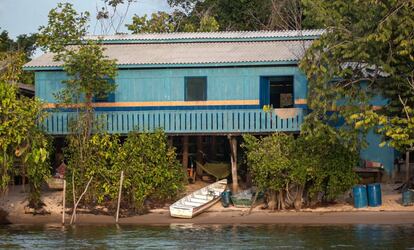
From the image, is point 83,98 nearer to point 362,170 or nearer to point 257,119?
point 257,119

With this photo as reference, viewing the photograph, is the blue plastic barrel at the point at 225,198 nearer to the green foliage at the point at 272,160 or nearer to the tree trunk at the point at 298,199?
the green foliage at the point at 272,160

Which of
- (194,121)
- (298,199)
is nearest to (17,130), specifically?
(194,121)

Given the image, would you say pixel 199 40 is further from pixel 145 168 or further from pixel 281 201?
pixel 281 201

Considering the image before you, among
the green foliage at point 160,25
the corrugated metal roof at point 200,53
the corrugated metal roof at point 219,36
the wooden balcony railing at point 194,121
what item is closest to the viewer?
the wooden balcony railing at point 194,121

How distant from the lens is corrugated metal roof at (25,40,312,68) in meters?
31.8

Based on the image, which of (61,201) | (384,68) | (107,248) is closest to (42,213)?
(61,201)

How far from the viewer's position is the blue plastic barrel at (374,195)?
29172 mm

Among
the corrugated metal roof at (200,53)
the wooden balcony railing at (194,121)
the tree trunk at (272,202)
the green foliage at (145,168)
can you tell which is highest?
the corrugated metal roof at (200,53)

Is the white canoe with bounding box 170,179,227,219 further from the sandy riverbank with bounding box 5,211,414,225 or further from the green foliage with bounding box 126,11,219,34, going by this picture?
the green foliage with bounding box 126,11,219,34

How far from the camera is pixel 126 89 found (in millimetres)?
32219

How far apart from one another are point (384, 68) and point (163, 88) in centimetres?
985

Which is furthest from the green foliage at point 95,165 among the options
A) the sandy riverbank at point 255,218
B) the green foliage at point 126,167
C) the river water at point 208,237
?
the river water at point 208,237

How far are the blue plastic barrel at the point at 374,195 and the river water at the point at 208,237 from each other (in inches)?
69.5

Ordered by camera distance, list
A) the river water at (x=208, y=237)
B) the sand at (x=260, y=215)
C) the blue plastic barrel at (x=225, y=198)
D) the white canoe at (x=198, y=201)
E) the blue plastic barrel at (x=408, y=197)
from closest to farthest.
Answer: the river water at (x=208, y=237) < the sand at (x=260, y=215) < the blue plastic barrel at (x=408, y=197) < the white canoe at (x=198, y=201) < the blue plastic barrel at (x=225, y=198)
